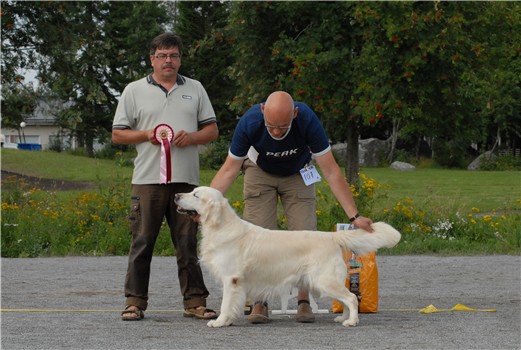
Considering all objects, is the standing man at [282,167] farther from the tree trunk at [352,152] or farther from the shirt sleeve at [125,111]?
the tree trunk at [352,152]

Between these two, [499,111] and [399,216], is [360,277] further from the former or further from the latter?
[499,111]

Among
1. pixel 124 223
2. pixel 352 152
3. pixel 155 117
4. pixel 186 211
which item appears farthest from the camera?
pixel 352 152

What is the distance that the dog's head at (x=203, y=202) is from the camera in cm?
668

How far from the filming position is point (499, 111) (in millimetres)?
41719

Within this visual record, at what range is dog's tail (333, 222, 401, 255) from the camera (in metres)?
6.78

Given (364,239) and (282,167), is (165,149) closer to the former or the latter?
(282,167)

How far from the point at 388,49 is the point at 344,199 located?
10.6m

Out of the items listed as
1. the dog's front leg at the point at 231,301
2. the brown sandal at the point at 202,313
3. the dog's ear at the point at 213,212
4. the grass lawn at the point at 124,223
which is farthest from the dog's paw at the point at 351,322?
the grass lawn at the point at 124,223

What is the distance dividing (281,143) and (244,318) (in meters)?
1.55

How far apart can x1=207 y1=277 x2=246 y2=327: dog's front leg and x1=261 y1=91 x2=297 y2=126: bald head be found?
1267mm

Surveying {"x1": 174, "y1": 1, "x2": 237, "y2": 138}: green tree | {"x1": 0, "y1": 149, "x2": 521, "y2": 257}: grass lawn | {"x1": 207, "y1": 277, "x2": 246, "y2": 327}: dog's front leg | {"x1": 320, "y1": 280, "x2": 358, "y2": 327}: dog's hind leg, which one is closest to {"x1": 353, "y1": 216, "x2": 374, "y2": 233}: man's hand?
{"x1": 320, "y1": 280, "x2": 358, "y2": 327}: dog's hind leg

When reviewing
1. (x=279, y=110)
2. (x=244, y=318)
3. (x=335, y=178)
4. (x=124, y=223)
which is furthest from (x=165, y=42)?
(x=124, y=223)

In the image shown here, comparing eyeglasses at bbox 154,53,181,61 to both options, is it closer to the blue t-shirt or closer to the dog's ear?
the blue t-shirt

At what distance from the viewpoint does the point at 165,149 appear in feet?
22.9
